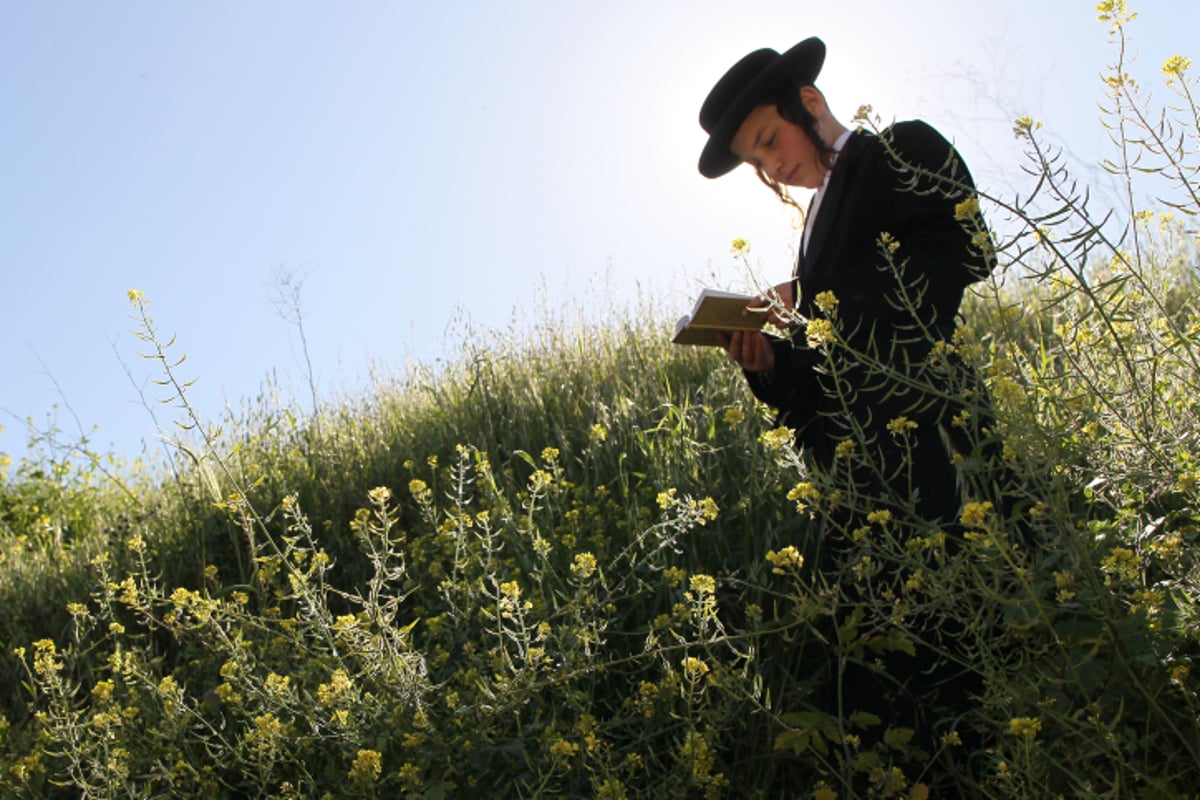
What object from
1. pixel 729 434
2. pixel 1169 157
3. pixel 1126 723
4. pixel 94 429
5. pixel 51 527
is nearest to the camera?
pixel 1169 157

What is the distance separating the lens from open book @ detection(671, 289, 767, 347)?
2.42 meters

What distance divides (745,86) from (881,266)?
2.50ft

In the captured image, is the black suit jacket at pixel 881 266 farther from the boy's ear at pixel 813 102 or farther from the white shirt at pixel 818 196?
the boy's ear at pixel 813 102

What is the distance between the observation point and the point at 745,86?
2.86 metres

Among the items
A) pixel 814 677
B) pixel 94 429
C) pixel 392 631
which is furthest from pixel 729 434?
pixel 94 429

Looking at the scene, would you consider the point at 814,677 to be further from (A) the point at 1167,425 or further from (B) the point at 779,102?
(B) the point at 779,102

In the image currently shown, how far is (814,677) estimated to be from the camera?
2.79m

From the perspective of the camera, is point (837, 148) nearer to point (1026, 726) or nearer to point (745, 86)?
point (745, 86)

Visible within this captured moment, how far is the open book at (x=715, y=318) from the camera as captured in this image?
2.42 meters

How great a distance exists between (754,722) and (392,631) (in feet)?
3.09

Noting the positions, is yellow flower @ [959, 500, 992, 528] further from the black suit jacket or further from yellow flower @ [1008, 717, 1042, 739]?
the black suit jacket

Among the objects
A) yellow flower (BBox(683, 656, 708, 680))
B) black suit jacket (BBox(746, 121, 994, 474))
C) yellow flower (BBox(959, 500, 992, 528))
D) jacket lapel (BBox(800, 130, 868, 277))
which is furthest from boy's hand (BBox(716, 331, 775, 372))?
yellow flower (BBox(959, 500, 992, 528))

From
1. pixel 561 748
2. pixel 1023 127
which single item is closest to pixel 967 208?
pixel 1023 127

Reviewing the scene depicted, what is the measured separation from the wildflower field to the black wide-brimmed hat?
2.33ft
